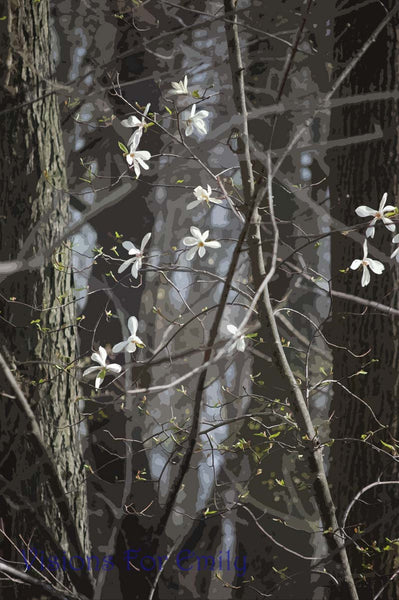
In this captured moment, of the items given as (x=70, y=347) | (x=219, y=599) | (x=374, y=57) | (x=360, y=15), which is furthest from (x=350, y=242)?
(x=219, y=599)

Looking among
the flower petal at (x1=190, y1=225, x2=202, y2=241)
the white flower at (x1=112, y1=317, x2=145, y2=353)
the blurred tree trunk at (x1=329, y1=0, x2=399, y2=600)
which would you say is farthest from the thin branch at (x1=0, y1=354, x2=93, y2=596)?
the blurred tree trunk at (x1=329, y1=0, x2=399, y2=600)

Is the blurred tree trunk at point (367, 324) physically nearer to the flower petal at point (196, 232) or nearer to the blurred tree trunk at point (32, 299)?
the flower petal at point (196, 232)

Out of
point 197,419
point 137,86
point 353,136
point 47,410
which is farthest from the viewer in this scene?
point 137,86

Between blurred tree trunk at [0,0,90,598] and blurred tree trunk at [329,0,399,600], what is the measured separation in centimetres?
83

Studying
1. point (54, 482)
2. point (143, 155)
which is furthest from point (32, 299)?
point (54, 482)

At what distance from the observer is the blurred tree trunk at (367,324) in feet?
6.41

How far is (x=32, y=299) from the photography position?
202 cm

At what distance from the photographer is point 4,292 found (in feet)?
6.63

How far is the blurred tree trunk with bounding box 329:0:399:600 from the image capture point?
1.95m

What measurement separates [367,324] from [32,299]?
1024 millimetres

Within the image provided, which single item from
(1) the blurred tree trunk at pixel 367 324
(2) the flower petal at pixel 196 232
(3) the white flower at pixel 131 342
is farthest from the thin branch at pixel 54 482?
(1) the blurred tree trunk at pixel 367 324

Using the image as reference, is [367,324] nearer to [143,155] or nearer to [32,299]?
[143,155]

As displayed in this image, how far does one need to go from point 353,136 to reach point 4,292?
4.00ft

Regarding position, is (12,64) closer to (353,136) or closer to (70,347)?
(70,347)
